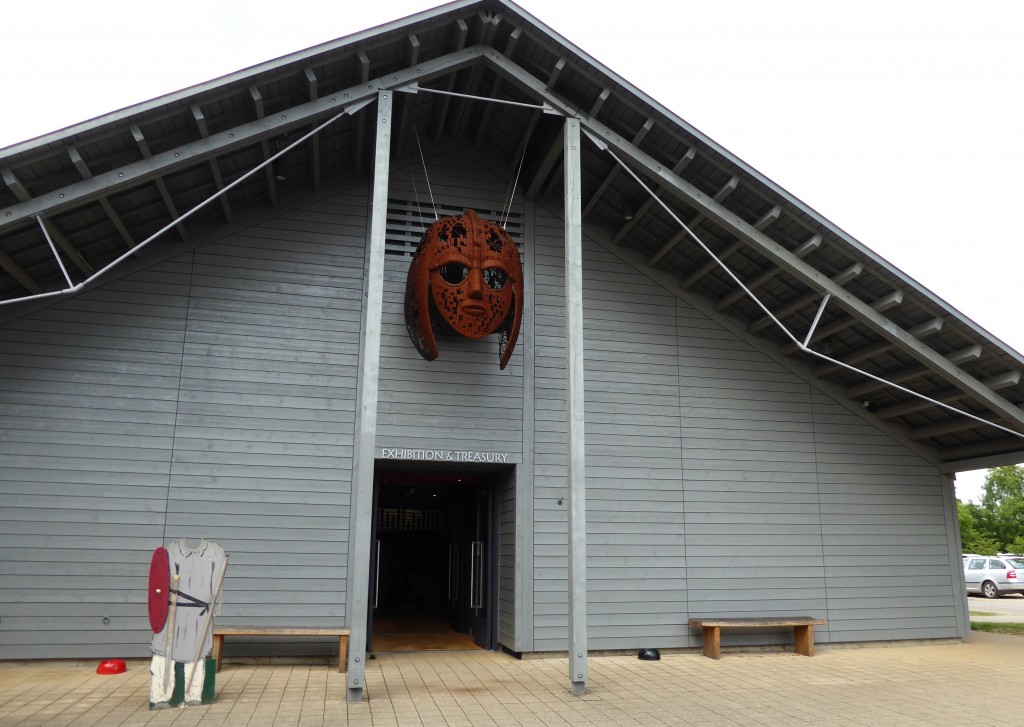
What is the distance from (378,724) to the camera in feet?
20.0

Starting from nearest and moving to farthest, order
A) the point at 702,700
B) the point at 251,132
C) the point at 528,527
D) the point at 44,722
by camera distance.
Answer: the point at 44,722
the point at 702,700
the point at 251,132
the point at 528,527

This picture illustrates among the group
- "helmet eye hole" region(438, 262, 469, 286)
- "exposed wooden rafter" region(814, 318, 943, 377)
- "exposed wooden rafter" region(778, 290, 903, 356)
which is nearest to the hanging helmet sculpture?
"helmet eye hole" region(438, 262, 469, 286)

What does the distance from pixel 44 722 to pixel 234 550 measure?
10.0 feet

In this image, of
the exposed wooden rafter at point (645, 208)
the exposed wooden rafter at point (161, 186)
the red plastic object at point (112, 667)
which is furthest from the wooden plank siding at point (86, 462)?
the exposed wooden rafter at point (645, 208)

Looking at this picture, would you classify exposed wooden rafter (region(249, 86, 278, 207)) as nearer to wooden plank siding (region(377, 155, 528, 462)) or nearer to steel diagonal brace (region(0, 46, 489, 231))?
steel diagonal brace (region(0, 46, 489, 231))

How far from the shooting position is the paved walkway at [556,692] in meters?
6.34

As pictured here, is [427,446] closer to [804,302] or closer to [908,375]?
[804,302]

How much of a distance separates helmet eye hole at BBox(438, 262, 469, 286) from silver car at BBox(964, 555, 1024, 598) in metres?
17.7

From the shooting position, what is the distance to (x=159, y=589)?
6.85 m

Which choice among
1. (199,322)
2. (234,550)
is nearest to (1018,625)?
Answer: (234,550)

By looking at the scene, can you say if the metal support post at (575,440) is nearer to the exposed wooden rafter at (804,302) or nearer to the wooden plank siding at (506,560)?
the wooden plank siding at (506,560)

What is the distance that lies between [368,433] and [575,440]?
6.59 ft

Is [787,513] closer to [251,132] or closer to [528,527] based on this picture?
[528,527]

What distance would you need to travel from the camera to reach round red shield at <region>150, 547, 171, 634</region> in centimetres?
678
